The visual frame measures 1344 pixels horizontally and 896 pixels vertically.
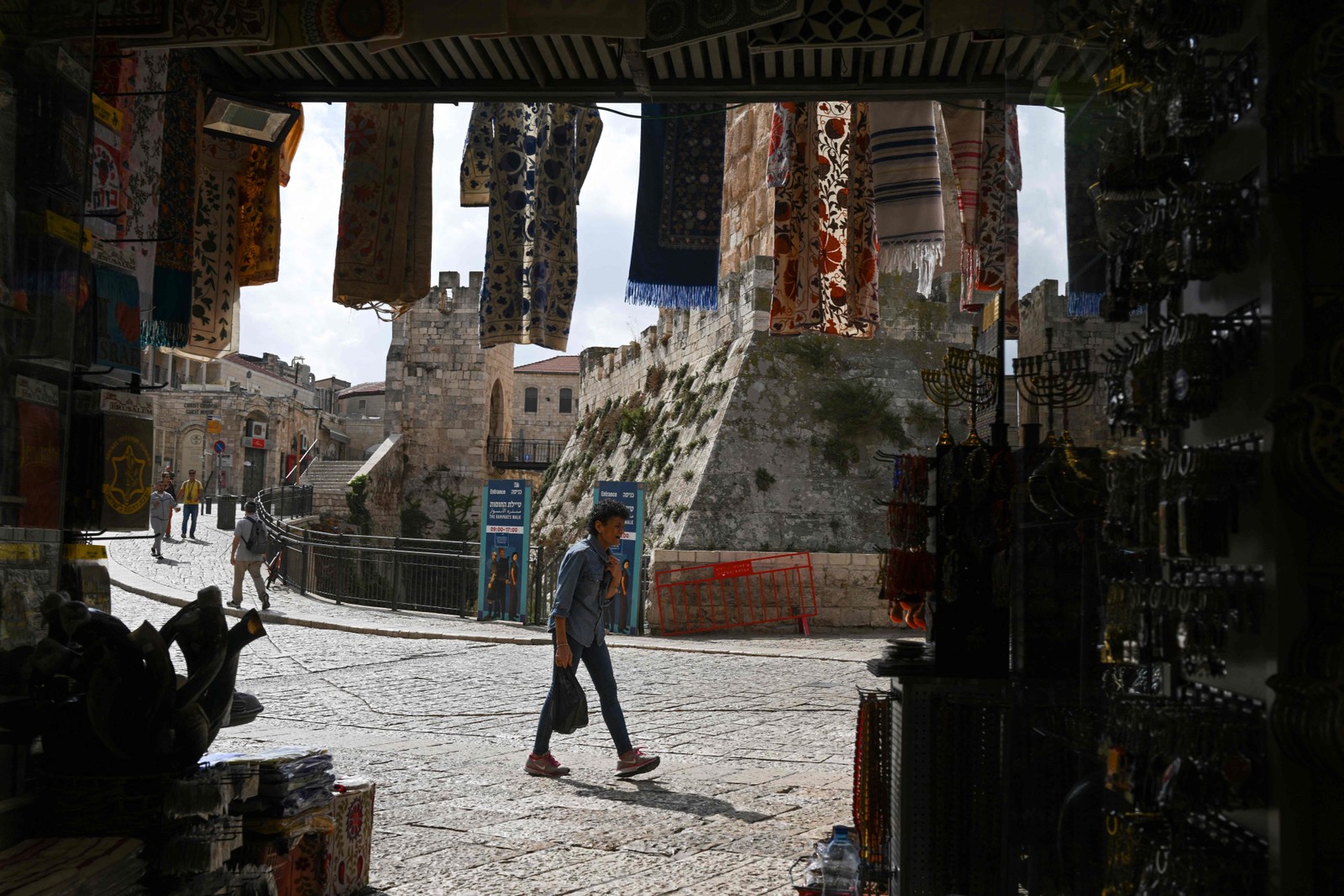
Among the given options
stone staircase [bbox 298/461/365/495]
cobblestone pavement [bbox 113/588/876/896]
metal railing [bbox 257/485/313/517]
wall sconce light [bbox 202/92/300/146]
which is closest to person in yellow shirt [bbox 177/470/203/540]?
metal railing [bbox 257/485/313/517]

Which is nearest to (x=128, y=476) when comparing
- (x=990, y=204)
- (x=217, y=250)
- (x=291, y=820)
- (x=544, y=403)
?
(x=291, y=820)

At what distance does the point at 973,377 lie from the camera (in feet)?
12.8

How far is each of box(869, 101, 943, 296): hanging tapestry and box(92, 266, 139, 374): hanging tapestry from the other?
3.28 meters

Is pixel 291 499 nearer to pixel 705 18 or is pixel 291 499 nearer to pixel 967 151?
pixel 967 151

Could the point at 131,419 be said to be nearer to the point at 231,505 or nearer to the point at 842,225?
the point at 842,225

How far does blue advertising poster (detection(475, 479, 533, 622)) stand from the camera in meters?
14.9

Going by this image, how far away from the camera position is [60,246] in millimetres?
2895

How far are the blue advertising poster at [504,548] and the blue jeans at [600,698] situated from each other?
8.75 meters

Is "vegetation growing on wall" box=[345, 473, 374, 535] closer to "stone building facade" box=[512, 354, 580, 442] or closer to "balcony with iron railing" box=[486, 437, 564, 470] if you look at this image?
"balcony with iron railing" box=[486, 437, 564, 470]

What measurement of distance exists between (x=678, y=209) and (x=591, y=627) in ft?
7.46

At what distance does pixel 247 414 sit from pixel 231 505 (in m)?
14.0

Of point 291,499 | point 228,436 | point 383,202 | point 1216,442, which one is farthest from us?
point 228,436

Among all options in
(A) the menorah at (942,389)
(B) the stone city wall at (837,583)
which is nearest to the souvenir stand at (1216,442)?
(A) the menorah at (942,389)

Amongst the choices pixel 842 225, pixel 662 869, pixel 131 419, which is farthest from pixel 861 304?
pixel 131 419
